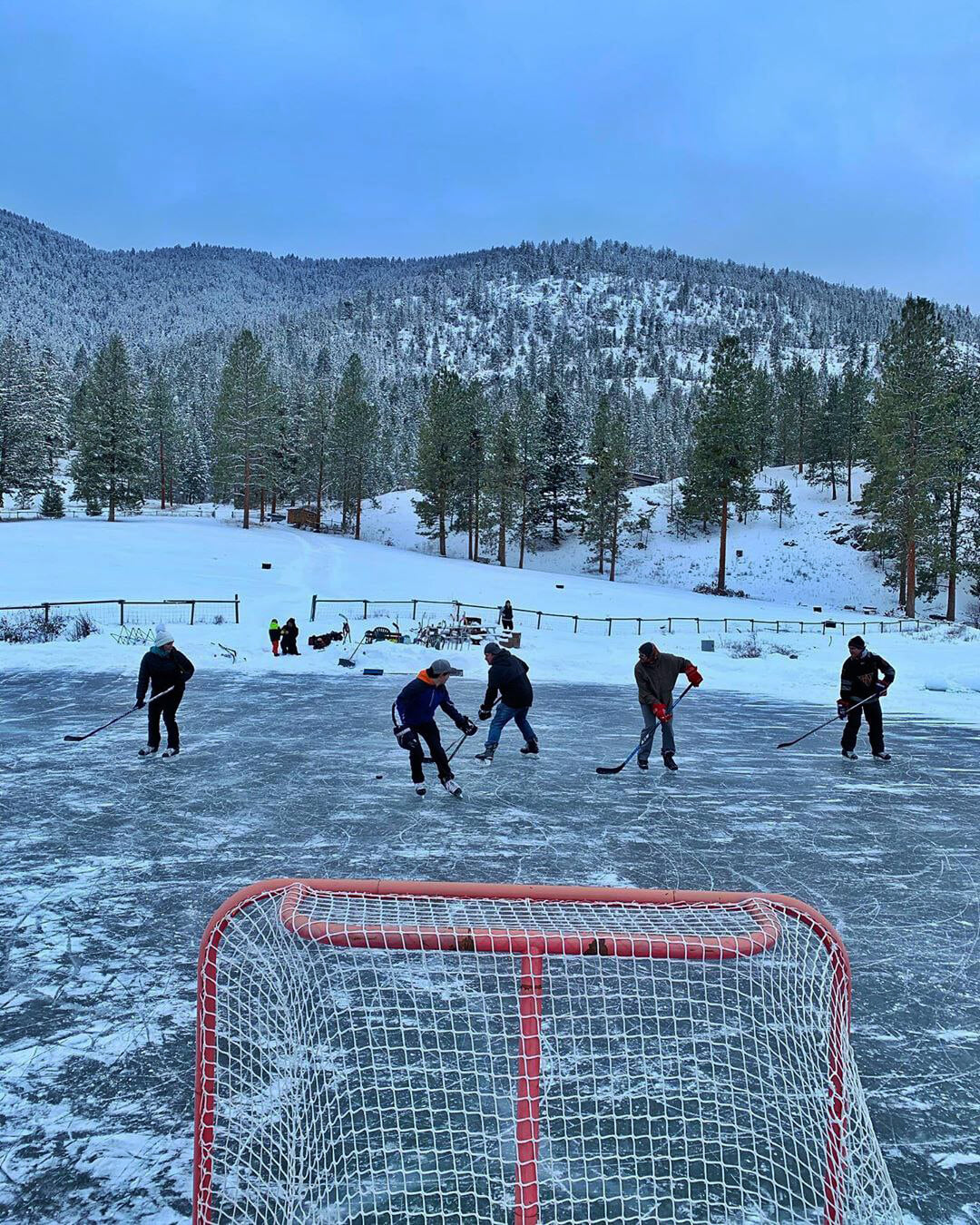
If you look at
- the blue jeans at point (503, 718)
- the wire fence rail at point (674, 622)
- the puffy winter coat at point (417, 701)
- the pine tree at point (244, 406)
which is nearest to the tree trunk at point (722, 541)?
the wire fence rail at point (674, 622)

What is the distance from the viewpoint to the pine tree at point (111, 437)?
2008 inches

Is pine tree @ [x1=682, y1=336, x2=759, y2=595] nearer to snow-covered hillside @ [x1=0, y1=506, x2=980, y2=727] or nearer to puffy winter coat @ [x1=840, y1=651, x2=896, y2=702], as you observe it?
snow-covered hillside @ [x1=0, y1=506, x2=980, y2=727]

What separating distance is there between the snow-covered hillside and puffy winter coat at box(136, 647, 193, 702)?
17.2 ft

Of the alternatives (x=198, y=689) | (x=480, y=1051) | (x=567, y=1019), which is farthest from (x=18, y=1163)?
(x=198, y=689)

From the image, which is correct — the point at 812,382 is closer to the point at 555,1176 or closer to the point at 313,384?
the point at 313,384

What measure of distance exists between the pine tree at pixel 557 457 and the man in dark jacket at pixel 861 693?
51.0 metres

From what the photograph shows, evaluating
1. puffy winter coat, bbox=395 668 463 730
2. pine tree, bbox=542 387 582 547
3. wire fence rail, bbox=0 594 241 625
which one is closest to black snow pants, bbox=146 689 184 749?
puffy winter coat, bbox=395 668 463 730

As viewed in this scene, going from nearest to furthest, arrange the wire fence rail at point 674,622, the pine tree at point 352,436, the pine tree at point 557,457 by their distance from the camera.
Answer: the wire fence rail at point 674,622
the pine tree at point 352,436
the pine tree at point 557,457

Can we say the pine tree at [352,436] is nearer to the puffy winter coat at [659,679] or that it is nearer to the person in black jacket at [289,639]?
the person in black jacket at [289,639]

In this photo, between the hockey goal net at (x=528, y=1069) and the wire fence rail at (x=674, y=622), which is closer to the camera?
the hockey goal net at (x=528, y=1069)

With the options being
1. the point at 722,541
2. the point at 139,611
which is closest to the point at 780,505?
the point at 722,541

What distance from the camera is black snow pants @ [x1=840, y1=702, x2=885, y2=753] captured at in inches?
420

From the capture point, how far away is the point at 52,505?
5394 centimetres

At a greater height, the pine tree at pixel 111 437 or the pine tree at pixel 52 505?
the pine tree at pixel 111 437
